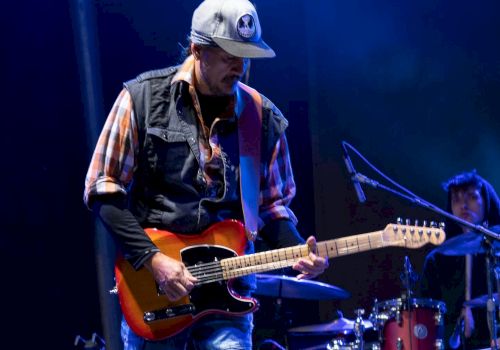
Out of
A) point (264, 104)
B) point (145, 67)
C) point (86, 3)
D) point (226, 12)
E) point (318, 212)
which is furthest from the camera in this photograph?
point (318, 212)

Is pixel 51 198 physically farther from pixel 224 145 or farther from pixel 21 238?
pixel 224 145

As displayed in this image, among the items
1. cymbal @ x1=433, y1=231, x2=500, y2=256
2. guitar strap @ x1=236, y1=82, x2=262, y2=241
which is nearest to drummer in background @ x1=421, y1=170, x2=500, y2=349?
cymbal @ x1=433, y1=231, x2=500, y2=256

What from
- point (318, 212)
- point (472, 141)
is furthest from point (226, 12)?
point (472, 141)

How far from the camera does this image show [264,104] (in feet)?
12.0

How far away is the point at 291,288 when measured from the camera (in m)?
5.52

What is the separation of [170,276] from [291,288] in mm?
2485

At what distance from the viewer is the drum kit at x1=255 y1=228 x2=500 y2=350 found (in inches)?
216

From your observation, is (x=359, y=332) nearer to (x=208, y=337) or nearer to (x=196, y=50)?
(x=208, y=337)

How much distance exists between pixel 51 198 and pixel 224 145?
2.48 m

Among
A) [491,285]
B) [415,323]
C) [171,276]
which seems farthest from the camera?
[415,323]

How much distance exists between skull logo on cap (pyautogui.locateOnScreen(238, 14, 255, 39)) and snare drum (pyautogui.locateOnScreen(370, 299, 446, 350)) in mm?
2967

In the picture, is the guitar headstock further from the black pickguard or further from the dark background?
the dark background

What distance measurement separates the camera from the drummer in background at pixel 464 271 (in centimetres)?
627

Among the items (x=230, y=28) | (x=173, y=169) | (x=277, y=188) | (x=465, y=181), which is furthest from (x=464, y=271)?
(x=230, y=28)
